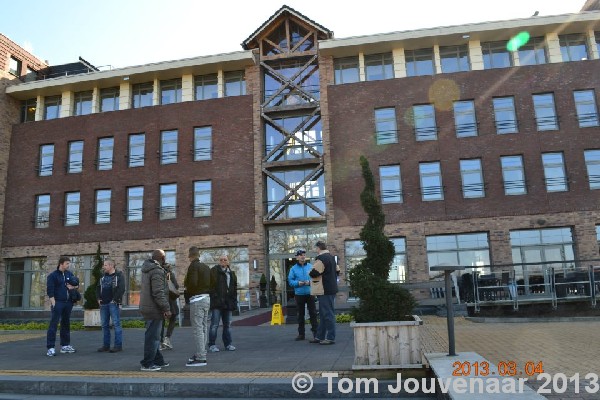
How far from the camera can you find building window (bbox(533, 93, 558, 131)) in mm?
21562

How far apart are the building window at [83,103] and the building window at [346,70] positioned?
44.9 ft

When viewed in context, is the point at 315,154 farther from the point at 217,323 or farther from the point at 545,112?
the point at 217,323

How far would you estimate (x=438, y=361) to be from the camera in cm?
568

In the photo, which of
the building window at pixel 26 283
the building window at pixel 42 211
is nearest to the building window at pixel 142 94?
the building window at pixel 42 211

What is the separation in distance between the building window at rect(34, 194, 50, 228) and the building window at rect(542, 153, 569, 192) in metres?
24.6

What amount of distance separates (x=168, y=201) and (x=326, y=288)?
1696 cm

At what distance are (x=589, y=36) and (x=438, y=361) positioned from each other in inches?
880

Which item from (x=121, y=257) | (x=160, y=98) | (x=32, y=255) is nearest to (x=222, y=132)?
(x=160, y=98)

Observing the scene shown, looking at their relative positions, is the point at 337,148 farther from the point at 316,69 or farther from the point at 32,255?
the point at 32,255

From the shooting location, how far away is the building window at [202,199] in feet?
76.5

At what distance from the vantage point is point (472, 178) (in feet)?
70.7

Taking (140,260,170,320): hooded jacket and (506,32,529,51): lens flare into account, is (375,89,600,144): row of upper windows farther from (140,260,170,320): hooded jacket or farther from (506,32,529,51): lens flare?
(140,260,170,320): hooded jacket

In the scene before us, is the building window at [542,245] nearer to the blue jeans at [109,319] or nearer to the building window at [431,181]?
the building window at [431,181]

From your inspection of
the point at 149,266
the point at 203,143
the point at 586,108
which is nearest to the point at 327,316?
the point at 149,266
